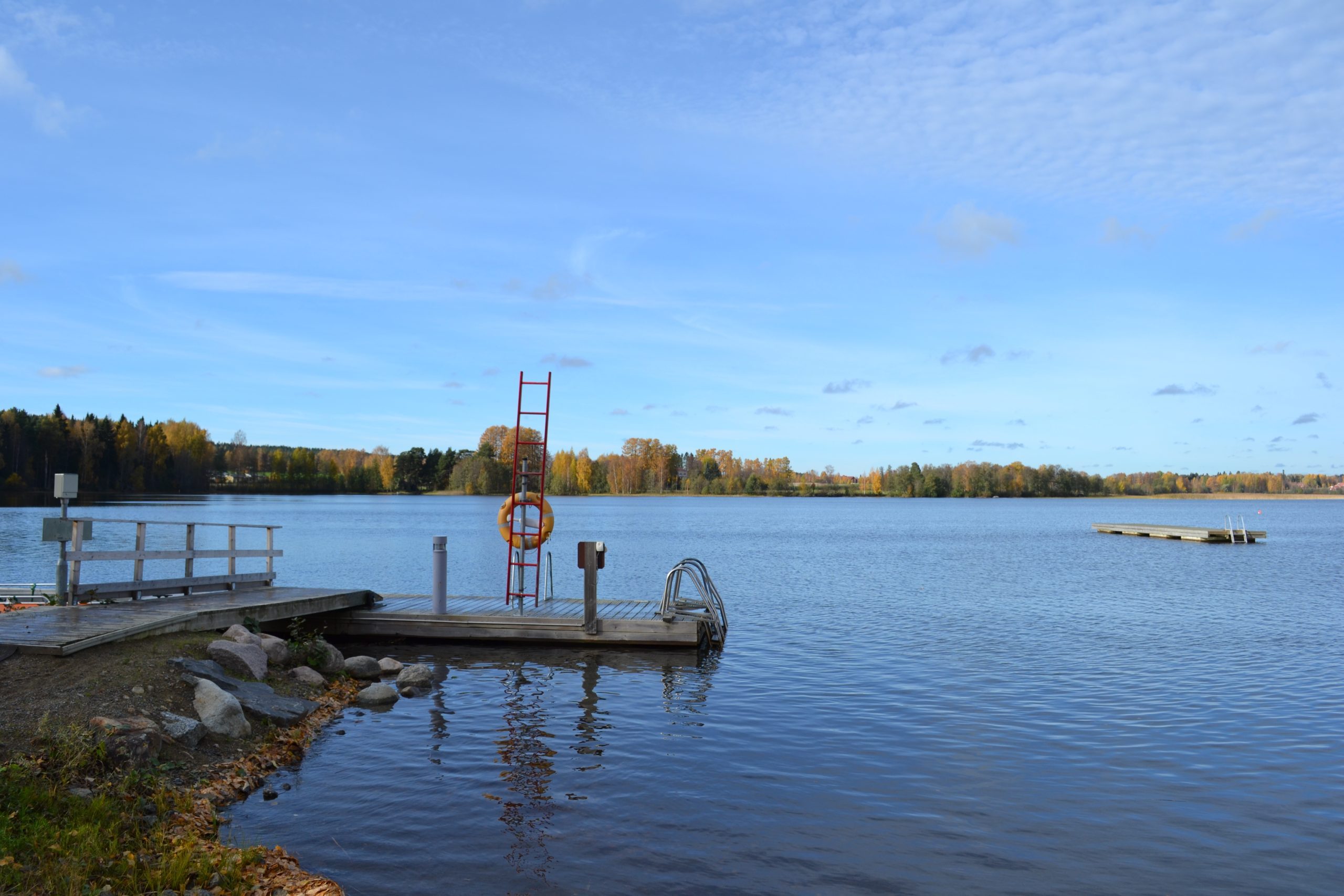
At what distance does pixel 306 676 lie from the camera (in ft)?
36.5

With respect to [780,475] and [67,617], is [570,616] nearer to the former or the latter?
[67,617]

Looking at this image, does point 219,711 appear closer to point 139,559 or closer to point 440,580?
point 139,559

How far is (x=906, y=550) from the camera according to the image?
42562mm

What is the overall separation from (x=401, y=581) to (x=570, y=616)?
12.3 metres

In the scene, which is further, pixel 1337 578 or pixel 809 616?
pixel 1337 578

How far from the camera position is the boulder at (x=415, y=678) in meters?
11.8

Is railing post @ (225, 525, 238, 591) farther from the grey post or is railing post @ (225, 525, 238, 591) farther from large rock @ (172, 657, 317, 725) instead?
large rock @ (172, 657, 317, 725)

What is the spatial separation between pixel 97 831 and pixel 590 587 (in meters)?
8.73

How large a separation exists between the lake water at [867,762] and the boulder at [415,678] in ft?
0.85

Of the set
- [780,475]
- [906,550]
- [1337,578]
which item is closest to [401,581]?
[906,550]

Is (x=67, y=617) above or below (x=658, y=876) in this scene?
above

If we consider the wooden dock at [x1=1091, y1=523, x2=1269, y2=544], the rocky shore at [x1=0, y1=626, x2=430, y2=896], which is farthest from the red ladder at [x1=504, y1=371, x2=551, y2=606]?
the wooden dock at [x1=1091, y1=523, x2=1269, y2=544]

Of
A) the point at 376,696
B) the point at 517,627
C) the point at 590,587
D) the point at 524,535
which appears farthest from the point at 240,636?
the point at 590,587

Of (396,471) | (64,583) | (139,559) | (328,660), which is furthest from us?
(396,471)
